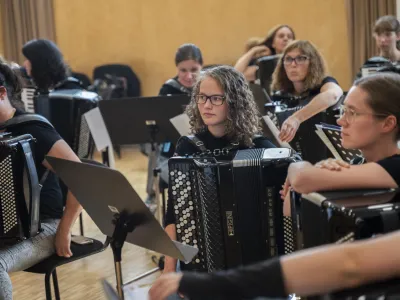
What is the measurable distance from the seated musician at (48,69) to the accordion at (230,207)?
218 centimetres

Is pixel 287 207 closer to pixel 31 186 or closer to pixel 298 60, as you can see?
pixel 31 186

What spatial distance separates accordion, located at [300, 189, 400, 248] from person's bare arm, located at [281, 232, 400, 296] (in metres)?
0.32

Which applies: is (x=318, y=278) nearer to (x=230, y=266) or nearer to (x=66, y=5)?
(x=230, y=266)

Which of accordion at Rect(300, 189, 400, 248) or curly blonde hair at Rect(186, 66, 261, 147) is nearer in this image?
accordion at Rect(300, 189, 400, 248)

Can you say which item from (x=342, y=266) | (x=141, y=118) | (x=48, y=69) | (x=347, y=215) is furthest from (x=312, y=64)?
(x=342, y=266)

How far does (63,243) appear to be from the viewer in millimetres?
2791

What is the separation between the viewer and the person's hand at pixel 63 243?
2.79m

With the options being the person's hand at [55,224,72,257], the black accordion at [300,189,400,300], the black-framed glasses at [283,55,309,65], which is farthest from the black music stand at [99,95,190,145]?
the black accordion at [300,189,400,300]

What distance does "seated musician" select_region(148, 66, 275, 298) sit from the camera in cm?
283

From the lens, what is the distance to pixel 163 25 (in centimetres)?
788

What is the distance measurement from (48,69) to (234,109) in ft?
6.49

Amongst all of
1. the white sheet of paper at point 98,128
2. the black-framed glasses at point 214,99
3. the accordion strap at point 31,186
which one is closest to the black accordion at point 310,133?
the white sheet of paper at point 98,128

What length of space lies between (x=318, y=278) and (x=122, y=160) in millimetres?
6396

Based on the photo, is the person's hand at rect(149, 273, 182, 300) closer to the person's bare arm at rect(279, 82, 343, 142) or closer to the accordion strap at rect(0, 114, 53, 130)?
the accordion strap at rect(0, 114, 53, 130)
